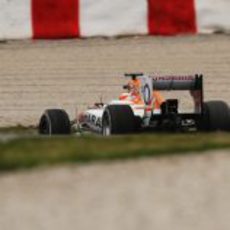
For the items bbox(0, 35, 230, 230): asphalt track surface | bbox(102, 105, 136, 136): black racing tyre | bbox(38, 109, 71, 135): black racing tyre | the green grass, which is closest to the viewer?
bbox(0, 35, 230, 230): asphalt track surface

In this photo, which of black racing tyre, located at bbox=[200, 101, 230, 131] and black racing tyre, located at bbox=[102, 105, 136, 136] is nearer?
black racing tyre, located at bbox=[102, 105, 136, 136]

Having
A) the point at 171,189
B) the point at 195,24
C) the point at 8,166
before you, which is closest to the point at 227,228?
the point at 171,189

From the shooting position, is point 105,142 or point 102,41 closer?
point 105,142

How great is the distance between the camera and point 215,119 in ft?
42.1

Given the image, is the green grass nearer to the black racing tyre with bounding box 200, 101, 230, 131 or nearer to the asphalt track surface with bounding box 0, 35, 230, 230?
the asphalt track surface with bounding box 0, 35, 230, 230

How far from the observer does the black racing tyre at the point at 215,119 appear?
1280cm

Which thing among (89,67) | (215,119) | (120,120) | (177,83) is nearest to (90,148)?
(120,120)

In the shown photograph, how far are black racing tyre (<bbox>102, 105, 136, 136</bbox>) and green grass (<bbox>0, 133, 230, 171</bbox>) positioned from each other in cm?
247

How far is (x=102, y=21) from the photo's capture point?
1750 cm

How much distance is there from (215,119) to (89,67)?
4.97 meters

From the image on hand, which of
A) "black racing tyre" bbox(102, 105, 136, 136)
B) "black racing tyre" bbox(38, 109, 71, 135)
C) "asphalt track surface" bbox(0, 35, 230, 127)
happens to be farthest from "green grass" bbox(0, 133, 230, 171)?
"asphalt track surface" bbox(0, 35, 230, 127)

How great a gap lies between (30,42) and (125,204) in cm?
1120

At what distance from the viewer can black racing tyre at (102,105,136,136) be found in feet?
39.5

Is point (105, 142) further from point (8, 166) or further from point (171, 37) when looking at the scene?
point (171, 37)
